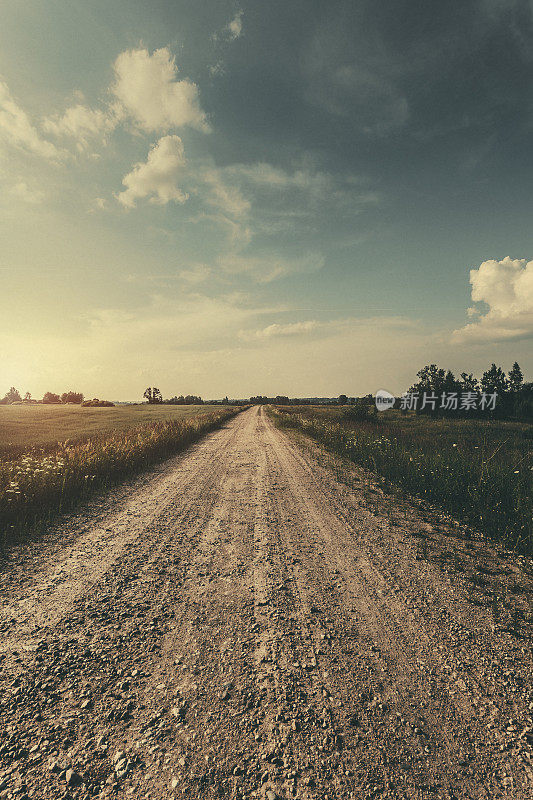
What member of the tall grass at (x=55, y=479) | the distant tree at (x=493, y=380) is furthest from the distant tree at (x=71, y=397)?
the distant tree at (x=493, y=380)

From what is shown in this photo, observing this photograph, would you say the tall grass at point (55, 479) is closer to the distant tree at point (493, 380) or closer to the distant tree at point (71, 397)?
the distant tree at point (71, 397)

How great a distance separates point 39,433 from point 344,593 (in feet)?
66.7

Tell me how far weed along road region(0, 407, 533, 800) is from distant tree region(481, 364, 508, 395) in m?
102

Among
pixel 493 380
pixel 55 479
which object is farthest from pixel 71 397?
pixel 493 380

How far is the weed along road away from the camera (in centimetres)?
238

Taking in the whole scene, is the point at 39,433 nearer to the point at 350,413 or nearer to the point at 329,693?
the point at 329,693

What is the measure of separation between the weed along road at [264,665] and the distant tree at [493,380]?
102m

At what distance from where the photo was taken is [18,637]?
12.4 ft

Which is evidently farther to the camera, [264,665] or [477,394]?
[477,394]

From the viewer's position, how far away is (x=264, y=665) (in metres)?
3.38

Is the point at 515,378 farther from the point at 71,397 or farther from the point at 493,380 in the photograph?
the point at 71,397

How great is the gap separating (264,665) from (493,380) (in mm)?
110637

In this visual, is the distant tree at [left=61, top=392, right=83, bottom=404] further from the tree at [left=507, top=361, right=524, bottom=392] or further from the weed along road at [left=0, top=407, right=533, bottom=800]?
the tree at [left=507, top=361, right=524, bottom=392]

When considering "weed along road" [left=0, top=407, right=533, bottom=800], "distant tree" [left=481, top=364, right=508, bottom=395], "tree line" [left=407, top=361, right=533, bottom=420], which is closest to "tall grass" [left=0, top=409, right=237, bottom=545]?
"weed along road" [left=0, top=407, right=533, bottom=800]
